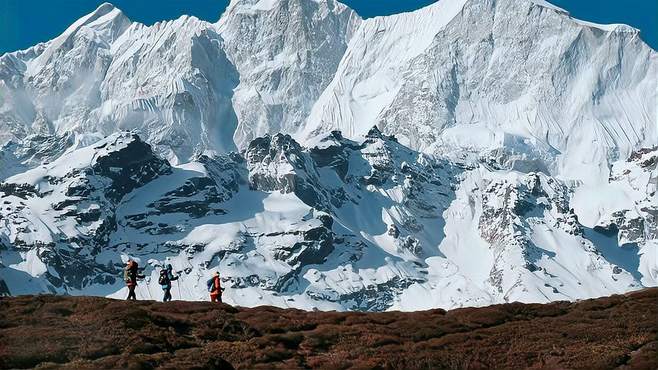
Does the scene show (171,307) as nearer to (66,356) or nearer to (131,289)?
(131,289)

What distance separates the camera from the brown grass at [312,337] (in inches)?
1836

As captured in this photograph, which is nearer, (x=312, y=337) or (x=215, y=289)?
(x=312, y=337)

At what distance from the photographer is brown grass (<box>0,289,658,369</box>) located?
4662 centimetres

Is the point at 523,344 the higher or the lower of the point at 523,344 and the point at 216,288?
the lower

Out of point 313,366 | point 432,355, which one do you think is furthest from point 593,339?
point 313,366

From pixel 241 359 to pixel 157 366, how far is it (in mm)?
4430

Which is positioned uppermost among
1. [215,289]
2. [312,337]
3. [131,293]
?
[215,289]

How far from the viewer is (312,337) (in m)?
53.3

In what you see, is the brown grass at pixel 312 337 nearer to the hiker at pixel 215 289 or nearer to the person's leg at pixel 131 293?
the person's leg at pixel 131 293

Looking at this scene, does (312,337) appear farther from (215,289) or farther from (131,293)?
(131,293)

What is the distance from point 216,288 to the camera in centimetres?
6812

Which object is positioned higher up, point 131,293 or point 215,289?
point 215,289

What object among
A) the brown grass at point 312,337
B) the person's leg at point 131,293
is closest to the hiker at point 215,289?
the person's leg at point 131,293

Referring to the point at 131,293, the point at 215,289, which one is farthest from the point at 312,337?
the point at 131,293
